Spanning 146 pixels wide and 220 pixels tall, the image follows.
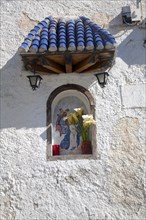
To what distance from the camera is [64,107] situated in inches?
242

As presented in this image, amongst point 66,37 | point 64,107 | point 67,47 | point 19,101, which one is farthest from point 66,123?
point 66,37

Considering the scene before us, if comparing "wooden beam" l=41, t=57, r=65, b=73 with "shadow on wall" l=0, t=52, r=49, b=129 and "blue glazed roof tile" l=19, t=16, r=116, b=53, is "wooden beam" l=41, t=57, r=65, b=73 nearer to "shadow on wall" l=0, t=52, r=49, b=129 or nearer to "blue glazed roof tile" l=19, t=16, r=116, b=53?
"blue glazed roof tile" l=19, t=16, r=116, b=53

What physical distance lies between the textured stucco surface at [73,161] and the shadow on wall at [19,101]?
2cm

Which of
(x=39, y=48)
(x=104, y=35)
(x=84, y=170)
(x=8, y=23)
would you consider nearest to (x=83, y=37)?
(x=104, y=35)

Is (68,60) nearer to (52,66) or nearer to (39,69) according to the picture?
(52,66)

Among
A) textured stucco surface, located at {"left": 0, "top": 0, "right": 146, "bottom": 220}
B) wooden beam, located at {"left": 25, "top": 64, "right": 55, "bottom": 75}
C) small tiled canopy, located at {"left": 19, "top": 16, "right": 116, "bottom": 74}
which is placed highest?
small tiled canopy, located at {"left": 19, "top": 16, "right": 116, "bottom": 74}

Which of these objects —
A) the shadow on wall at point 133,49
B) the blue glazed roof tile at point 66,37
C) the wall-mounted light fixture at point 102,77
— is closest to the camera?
the blue glazed roof tile at point 66,37

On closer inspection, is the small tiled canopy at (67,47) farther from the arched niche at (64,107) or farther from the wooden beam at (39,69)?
the arched niche at (64,107)

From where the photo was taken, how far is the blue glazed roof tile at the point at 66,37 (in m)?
5.43

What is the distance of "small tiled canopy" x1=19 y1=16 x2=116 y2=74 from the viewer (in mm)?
5441

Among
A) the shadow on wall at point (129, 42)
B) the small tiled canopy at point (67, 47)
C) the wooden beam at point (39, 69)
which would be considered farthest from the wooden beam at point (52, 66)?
the shadow on wall at point (129, 42)

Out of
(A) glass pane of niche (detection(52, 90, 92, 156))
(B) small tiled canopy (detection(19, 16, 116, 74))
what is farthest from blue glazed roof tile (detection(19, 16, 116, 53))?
(A) glass pane of niche (detection(52, 90, 92, 156))

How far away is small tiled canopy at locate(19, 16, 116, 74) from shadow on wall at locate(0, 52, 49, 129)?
308 mm

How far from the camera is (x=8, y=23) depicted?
21.4ft
